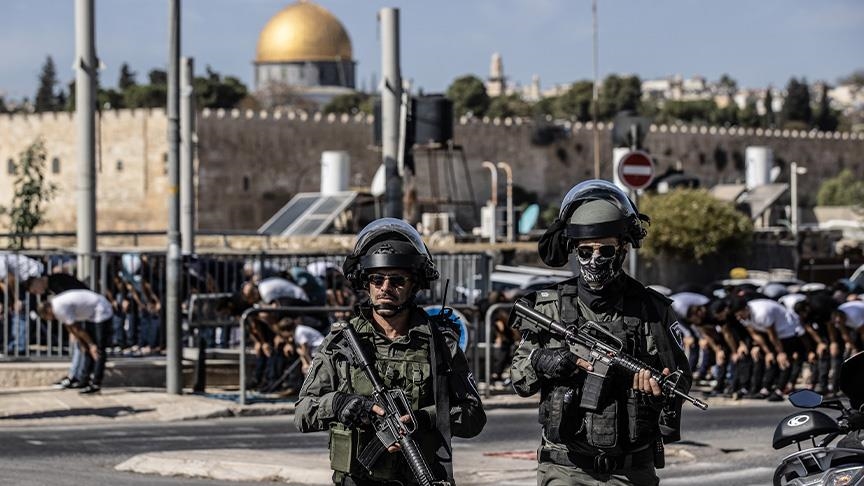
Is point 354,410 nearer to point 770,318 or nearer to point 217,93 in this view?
point 770,318

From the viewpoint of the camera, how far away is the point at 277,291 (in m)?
17.1

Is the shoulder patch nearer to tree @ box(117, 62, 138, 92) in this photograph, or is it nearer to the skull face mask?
the skull face mask

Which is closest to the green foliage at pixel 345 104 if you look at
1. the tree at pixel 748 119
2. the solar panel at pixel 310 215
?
the tree at pixel 748 119

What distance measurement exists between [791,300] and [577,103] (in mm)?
112749

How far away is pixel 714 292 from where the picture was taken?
21422 mm

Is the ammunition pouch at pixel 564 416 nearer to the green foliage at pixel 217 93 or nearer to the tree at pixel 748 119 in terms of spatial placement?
the green foliage at pixel 217 93

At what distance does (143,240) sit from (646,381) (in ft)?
194

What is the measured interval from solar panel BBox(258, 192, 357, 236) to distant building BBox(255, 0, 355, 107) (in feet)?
190

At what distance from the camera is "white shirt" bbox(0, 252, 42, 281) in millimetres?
17266

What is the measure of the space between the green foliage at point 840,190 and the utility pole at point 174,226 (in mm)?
76119

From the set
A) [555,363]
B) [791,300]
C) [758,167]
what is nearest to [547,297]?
[555,363]

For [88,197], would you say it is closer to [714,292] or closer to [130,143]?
[714,292]

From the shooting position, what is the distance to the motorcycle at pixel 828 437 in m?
5.75

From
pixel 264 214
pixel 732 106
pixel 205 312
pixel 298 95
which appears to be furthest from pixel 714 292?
pixel 732 106
